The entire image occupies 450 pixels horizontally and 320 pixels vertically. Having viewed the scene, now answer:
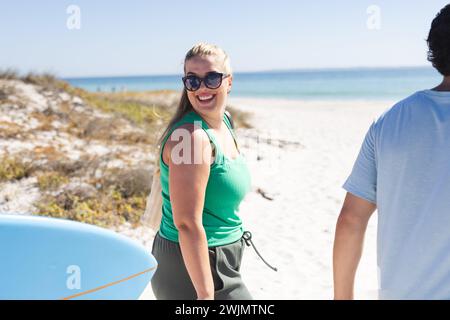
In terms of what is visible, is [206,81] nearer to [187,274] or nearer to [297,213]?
[187,274]

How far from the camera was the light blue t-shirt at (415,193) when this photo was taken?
1.38m

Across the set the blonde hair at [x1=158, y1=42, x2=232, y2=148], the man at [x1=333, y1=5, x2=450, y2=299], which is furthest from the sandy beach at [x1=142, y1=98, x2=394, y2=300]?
the man at [x1=333, y1=5, x2=450, y2=299]

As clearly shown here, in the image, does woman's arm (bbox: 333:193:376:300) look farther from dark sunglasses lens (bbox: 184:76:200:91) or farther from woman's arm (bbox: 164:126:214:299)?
Result: dark sunglasses lens (bbox: 184:76:200:91)

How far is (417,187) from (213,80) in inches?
36.8

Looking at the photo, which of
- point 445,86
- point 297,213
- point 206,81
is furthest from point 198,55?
point 297,213

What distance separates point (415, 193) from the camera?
1422 mm

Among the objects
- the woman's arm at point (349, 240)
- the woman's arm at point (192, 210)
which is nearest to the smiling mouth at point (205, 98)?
the woman's arm at point (192, 210)

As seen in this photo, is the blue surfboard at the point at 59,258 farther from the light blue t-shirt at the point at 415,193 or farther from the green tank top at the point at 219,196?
the light blue t-shirt at the point at 415,193

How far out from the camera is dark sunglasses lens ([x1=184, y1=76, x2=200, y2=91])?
2.03 m

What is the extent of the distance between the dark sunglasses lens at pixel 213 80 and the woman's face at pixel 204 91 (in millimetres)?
13

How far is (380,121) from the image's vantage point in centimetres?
149
